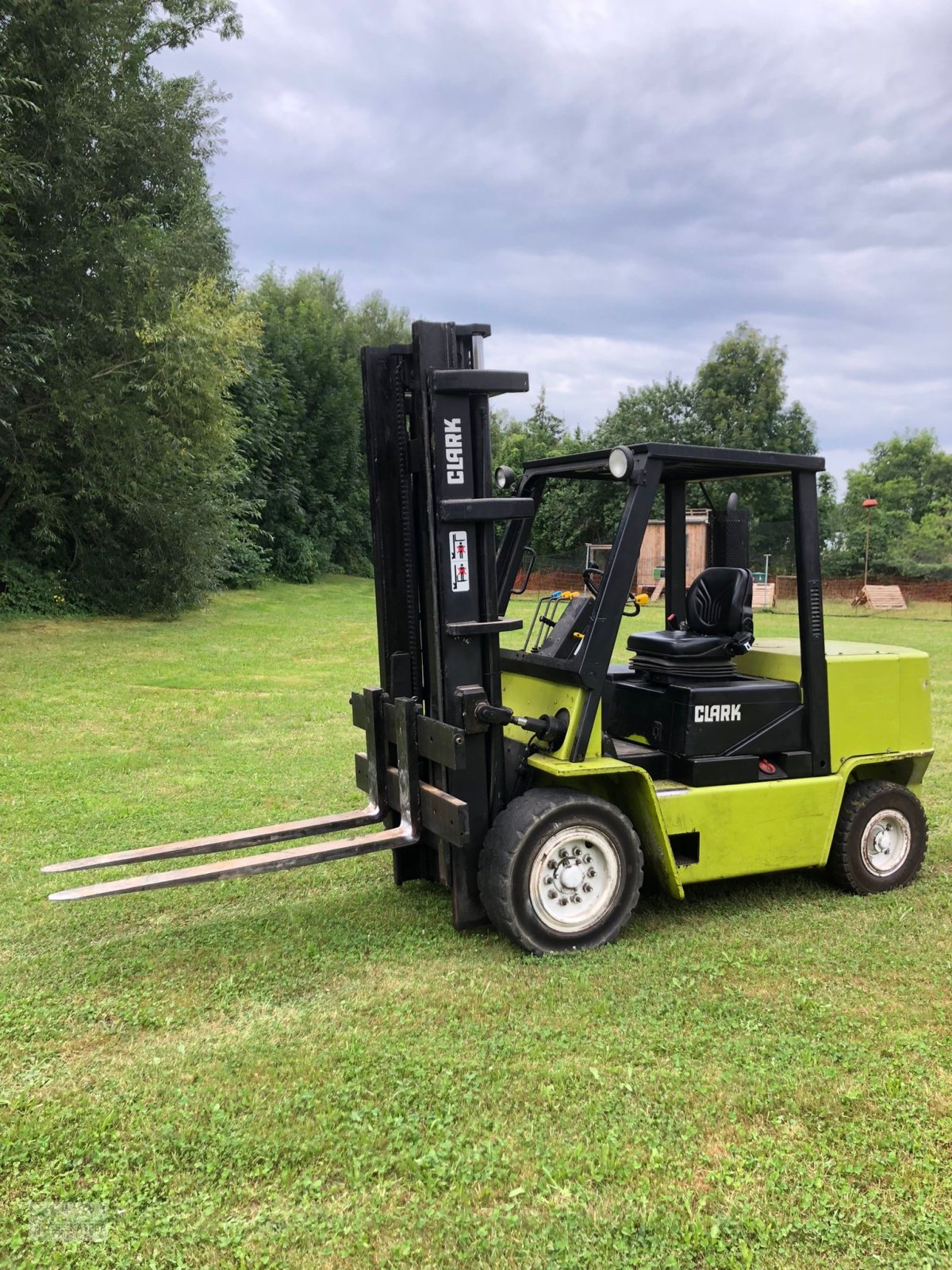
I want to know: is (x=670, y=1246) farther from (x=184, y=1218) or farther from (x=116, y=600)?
(x=116, y=600)

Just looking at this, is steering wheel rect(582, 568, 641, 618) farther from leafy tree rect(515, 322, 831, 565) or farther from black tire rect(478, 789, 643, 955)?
leafy tree rect(515, 322, 831, 565)

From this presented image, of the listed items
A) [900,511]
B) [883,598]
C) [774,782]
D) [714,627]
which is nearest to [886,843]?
[774,782]

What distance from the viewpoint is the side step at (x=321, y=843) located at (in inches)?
162

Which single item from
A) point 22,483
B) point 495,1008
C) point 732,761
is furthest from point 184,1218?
point 22,483

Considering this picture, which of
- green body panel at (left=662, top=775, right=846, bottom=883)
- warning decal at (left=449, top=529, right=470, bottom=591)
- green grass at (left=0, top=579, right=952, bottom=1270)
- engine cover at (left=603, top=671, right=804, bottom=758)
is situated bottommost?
green grass at (left=0, top=579, right=952, bottom=1270)

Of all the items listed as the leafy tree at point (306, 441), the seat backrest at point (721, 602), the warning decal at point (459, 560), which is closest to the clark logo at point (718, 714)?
the seat backrest at point (721, 602)

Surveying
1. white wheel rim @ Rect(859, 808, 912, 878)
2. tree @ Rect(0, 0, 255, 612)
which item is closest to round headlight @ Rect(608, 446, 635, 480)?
white wheel rim @ Rect(859, 808, 912, 878)

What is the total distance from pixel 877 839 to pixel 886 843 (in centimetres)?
9

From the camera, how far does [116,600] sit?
20.6 meters

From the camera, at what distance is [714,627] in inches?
205

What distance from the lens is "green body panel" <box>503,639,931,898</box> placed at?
461 cm

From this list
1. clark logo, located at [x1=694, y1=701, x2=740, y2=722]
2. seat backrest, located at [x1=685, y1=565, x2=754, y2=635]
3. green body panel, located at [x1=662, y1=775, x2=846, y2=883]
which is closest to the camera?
green body panel, located at [x1=662, y1=775, x2=846, y2=883]

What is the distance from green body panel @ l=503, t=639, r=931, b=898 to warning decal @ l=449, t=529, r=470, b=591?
2.30ft

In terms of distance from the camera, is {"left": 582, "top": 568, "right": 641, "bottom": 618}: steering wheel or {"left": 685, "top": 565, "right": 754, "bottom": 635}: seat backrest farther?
{"left": 685, "top": 565, "right": 754, "bottom": 635}: seat backrest
